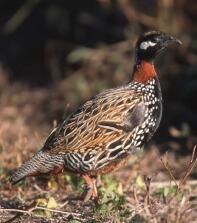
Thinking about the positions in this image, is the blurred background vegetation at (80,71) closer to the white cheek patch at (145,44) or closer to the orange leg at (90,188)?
the orange leg at (90,188)

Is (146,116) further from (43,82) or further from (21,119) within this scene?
(43,82)

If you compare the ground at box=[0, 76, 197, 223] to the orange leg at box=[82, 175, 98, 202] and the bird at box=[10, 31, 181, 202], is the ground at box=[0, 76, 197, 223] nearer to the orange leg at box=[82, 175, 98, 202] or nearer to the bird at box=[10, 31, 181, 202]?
the orange leg at box=[82, 175, 98, 202]

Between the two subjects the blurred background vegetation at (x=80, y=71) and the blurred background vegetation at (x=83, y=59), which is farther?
the blurred background vegetation at (x=83, y=59)

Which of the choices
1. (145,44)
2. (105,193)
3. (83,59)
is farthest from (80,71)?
(105,193)

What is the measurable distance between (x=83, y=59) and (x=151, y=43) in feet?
15.9

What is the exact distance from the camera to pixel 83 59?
39.7ft

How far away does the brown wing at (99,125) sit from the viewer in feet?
22.4

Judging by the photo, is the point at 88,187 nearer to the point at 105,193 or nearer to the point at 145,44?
the point at 105,193

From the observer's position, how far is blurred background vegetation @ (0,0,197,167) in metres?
10.9

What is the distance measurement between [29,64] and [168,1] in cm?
318

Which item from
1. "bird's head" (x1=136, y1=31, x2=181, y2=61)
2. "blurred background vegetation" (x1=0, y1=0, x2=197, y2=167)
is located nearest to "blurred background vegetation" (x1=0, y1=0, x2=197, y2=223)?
"blurred background vegetation" (x1=0, y1=0, x2=197, y2=167)

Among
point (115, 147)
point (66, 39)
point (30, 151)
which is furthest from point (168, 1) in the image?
point (115, 147)

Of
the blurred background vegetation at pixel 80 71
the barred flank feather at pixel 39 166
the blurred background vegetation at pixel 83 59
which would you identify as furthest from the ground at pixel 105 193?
the blurred background vegetation at pixel 83 59

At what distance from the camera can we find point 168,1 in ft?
36.7
